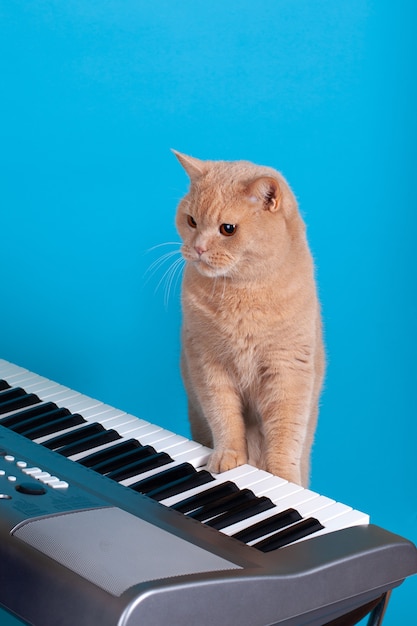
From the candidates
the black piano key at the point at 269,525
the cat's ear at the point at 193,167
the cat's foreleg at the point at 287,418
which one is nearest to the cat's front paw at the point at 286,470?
the cat's foreleg at the point at 287,418

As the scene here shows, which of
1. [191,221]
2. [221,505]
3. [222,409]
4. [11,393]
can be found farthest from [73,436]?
[191,221]

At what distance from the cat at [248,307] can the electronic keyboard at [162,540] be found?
0.34 metres

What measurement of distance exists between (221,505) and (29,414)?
0.47m

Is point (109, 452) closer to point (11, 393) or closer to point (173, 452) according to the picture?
point (173, 452)

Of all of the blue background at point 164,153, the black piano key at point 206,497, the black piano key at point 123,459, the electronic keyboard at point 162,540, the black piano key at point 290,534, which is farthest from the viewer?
the blue background at point 164,153

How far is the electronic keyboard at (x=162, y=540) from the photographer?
3.46ft

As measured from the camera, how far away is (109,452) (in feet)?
5.34

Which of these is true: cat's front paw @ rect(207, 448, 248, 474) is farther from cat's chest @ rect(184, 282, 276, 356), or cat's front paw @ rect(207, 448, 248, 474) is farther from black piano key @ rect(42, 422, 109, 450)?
cat's chest @ rect(184, 282, 276, 356)

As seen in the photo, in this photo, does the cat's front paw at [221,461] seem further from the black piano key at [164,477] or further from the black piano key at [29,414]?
the black piano key at [29,414]

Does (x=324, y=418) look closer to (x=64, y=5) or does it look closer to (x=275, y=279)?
(x=275, y=279)

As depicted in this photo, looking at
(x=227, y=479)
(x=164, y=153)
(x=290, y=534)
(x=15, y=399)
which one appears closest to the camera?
(x=290, y=534)

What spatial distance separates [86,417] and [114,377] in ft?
4.59

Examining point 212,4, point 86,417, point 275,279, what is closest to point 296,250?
point 275,279

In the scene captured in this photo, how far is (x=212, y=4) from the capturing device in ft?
9.65
